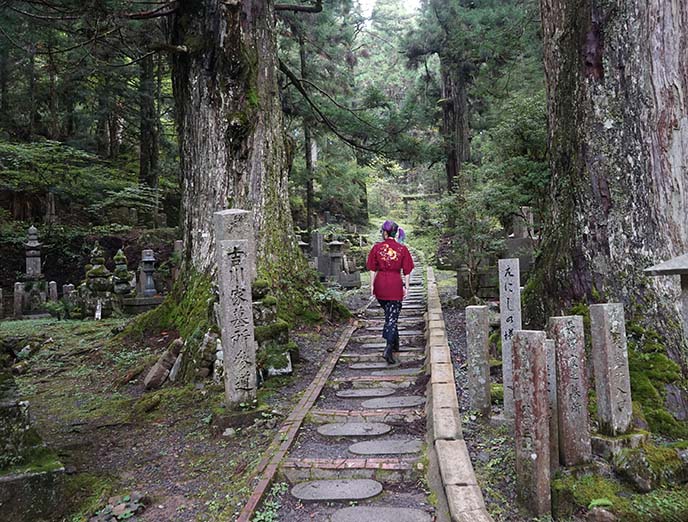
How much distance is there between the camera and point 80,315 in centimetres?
1334

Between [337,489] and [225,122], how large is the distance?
Answer: 566 centimetres

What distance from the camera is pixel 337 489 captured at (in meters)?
3.59

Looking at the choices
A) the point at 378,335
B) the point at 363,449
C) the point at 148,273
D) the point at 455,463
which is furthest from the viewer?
the point at 148,273

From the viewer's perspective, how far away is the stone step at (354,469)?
371cm

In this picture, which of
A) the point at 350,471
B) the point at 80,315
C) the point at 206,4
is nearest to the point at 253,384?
the point at 350,471

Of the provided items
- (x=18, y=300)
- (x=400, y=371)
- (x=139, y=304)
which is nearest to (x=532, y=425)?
(x=400, y=371)

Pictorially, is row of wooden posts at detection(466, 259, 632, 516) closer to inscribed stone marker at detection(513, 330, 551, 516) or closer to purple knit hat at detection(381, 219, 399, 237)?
inscribed stone marker at detection(513, 330, 551, 516)

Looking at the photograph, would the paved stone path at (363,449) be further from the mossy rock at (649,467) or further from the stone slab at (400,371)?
the mossy rock at (649,467)

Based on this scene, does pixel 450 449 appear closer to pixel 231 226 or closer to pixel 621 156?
pixel 621 156

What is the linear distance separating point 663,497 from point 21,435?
14.2ft

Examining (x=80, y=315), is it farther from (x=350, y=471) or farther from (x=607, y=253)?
(x=607, y=253)

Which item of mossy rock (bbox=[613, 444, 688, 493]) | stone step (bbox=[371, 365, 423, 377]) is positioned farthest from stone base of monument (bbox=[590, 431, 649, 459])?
stone step (bbox=[371, 365, 423, 377])

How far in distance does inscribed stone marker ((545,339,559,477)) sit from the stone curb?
512mm

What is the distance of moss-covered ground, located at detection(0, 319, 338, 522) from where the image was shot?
375cm
